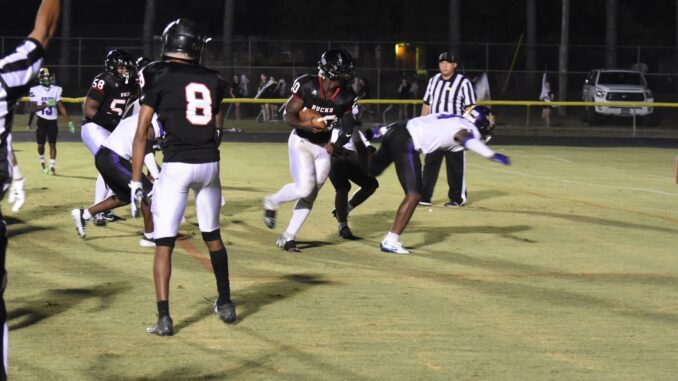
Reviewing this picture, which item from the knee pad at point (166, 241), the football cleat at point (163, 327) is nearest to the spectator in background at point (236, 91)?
the knee pad at point (166, 241)

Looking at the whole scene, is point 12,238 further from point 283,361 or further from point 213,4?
point 213,4

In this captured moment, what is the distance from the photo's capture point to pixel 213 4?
64.9m

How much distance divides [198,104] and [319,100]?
355 cm

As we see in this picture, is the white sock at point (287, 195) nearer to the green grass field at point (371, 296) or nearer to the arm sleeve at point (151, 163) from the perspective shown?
the green grass field at point (371, 296)

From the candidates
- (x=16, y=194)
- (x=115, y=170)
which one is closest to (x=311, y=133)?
(x=115, y=170)

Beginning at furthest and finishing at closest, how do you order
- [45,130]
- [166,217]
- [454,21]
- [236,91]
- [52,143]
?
[454,21] < [236,91] < [45,130] < [52,143] < [166,217]

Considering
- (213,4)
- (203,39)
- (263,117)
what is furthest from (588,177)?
(213,4)

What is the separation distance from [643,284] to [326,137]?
11.2 ft

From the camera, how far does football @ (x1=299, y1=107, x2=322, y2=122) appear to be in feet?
36.4

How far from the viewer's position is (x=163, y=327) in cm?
771

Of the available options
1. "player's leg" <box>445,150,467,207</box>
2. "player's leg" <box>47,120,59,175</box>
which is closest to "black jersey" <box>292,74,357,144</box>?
"player's leg" <box>445,150,467,207</box>

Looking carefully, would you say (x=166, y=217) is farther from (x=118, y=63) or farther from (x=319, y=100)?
(x=118, y=63)

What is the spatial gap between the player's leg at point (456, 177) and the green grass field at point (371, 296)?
10.9 inches

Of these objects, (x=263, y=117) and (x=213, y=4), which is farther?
(x=213, y=4)
